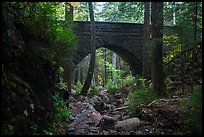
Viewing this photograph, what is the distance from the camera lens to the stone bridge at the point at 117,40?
15.9 metres

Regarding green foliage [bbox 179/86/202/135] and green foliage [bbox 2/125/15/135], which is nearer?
green foliage [bbox 2/125/15/135]

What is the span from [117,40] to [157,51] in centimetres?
821

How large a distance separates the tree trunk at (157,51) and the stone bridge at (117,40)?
734 centimetres

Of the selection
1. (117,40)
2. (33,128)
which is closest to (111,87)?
(117,40)

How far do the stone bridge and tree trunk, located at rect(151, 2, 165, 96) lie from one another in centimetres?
734

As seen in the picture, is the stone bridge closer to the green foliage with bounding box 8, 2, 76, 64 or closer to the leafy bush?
the leafy bush

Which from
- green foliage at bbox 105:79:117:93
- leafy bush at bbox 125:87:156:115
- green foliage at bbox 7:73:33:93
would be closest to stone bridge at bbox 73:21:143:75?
green foliage at bbox 105:79:117:93

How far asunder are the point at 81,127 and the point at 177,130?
2456mm

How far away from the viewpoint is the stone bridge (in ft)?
52.0

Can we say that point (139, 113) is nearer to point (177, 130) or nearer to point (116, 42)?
point (177, 130)

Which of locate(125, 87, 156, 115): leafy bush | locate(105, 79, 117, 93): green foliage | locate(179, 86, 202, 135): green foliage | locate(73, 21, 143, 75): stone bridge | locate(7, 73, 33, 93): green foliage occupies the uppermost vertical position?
locate(73, 21, 143, 75): stone bridge

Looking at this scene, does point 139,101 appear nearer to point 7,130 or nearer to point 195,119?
point 195,119

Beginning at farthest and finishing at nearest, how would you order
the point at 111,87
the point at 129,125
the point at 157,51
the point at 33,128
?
the point at 111,87, the point at 157,51, the point at 129,125, the point at 33,128

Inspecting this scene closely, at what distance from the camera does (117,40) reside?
17047 mm
